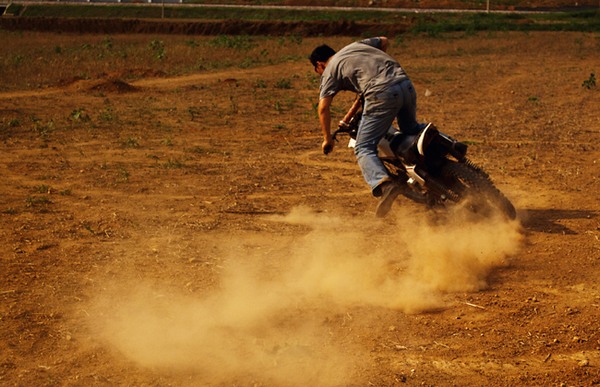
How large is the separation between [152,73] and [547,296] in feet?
61.5

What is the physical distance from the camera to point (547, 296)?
251 inches

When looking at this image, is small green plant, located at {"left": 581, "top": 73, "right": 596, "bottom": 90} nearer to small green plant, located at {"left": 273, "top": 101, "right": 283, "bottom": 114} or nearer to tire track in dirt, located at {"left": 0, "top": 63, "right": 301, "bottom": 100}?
small green plant, located at {"left": 273, "top": 101, "right": 283, "bottom": 114}

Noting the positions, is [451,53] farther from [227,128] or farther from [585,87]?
[227,128]

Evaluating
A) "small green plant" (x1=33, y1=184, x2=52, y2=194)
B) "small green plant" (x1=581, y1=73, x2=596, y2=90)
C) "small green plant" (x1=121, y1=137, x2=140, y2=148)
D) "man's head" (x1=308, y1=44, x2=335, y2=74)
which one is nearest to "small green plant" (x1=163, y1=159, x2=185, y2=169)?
"small green plant" (x1=121, y1=137, x2=140, y2=148)

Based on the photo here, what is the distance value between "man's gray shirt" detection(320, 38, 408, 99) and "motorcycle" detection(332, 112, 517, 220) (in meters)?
0.59

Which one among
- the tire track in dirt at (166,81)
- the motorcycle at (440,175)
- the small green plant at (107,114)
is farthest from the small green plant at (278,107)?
the motorcycle at (440,175)

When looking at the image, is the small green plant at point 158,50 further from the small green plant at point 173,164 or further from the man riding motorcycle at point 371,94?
the man riding motorcycle at point 371,94

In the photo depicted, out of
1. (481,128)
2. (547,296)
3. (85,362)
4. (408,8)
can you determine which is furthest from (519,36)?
(85,362)

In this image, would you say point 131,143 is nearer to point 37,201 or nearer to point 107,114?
point 107,114

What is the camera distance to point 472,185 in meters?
7.59

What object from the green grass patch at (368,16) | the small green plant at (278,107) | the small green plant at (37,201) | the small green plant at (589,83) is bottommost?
the green grass patch at (368,16)

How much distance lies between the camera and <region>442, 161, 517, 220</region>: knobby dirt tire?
7.59 meters

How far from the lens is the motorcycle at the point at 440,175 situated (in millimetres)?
7590

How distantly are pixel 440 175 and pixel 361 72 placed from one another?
1248 mm
